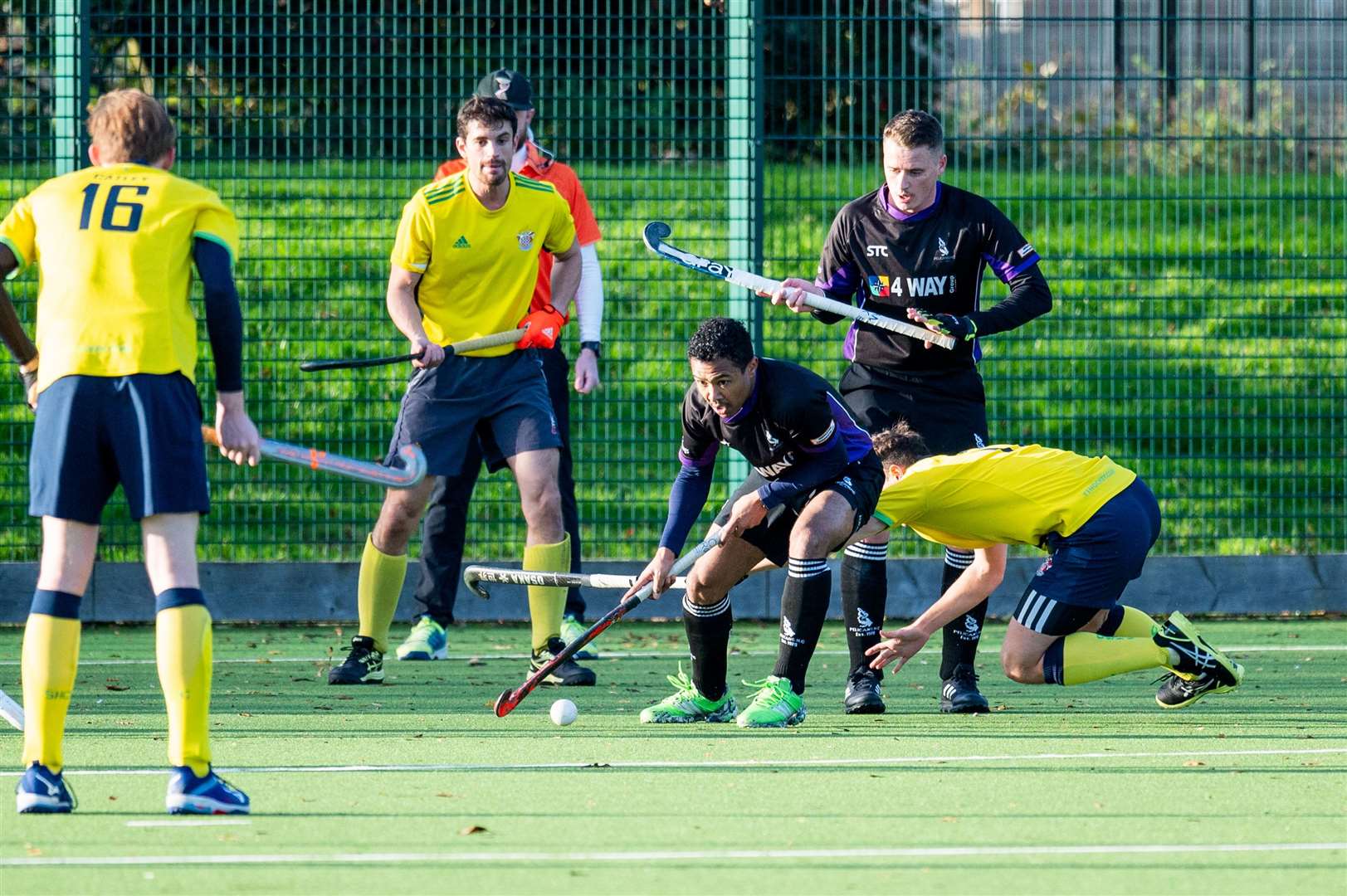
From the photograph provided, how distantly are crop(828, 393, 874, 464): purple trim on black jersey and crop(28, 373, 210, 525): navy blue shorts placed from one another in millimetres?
2188

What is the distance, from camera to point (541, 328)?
710cm

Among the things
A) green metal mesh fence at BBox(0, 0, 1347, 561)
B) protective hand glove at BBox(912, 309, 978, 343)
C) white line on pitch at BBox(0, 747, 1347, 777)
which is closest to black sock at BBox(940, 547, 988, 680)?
protective hand glove at BBox(912, 309, 978, 343)

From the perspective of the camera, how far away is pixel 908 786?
483 centimetres

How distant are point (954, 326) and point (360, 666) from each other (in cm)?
234

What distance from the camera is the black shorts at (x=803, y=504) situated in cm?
589

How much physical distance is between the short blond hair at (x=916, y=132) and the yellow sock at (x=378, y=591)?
2243 mm

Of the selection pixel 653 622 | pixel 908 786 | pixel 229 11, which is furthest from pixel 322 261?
pixel 908 786

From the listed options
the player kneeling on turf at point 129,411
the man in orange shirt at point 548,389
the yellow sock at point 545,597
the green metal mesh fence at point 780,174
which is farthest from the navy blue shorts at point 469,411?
the player kneeling on turf at point 129,411

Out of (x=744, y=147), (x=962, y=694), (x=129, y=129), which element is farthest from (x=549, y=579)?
(x=744, y=147)

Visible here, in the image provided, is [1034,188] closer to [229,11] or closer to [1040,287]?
[1040,287]

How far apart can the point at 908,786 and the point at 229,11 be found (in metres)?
5.51

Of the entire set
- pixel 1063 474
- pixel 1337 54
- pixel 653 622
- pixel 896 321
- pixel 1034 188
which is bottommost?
pixel 653 622

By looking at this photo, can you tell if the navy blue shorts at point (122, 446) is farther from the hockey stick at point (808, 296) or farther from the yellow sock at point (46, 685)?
the hockey stick at point (808, 296)

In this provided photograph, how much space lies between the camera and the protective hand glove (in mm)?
6418
